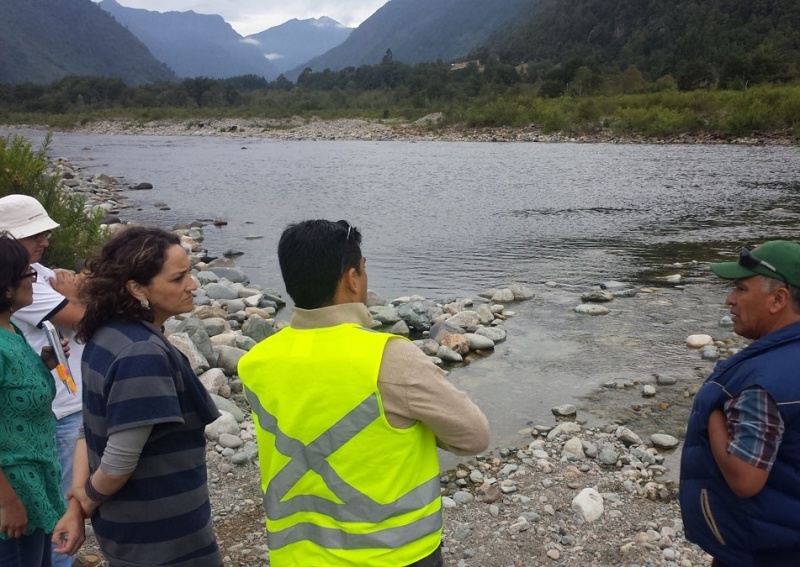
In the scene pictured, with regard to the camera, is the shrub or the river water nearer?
the river water

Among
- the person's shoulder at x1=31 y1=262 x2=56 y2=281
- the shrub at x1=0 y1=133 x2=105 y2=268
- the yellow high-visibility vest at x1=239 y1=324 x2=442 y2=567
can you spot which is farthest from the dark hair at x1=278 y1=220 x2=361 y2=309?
the shrub at x1=0 y1=133 x2=105 y2=268

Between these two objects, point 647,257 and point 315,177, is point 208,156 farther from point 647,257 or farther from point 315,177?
point 647,257

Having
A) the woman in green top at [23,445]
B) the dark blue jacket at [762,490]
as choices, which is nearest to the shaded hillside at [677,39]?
the dark blue jacket at [762,490]

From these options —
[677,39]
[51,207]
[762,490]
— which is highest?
[677,39]

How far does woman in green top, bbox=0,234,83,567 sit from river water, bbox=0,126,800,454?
346cm

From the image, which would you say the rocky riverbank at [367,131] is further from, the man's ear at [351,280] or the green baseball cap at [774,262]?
the man's ear at [351,280]

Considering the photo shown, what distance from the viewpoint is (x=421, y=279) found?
10984mm

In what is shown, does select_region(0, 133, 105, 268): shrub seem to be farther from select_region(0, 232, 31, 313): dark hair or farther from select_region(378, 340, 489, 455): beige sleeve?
select_region(378, 340, 489, 455): beige sleeve

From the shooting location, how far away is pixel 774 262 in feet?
6.72

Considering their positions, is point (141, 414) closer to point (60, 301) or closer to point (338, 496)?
point (338, 496)

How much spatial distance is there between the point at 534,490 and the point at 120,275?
3017mm

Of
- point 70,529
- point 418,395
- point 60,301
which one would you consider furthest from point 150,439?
point 60,301

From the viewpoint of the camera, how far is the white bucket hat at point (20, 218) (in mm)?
2863

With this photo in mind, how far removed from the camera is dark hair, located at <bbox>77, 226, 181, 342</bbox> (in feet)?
6.70
